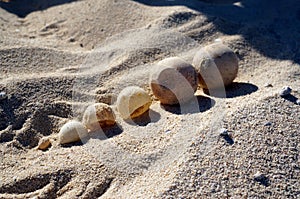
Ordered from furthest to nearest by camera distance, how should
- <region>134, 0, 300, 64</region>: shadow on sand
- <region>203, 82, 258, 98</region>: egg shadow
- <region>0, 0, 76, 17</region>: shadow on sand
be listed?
<region>0, 0, 76, 17</region>: shadow on sand, <region>134, 0, 300, 64</region>: shadow on sand, <region>203, 82, 258, 98</region>: egg shadow

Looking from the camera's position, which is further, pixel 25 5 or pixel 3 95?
pixel 25 5

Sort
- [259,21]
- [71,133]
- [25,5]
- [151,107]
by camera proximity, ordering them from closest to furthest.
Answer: [71,133] < [151,107] < [259,21] < [25,5]

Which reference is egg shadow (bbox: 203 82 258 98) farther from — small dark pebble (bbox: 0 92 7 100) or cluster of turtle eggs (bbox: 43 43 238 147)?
small dark pebble (bbox: 0 92 7 100)

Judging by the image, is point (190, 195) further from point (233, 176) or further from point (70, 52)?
point (70, 52)

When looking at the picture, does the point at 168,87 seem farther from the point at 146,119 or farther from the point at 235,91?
the point at 235,91

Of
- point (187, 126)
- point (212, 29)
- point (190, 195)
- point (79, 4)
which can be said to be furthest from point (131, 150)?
point (79, 4)

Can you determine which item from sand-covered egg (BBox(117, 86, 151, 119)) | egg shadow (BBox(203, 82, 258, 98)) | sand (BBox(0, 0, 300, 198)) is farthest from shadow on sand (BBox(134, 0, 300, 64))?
sand-covered egg (BBox(117, 86, 151, 119))

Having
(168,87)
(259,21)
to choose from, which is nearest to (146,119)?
(168,87)
